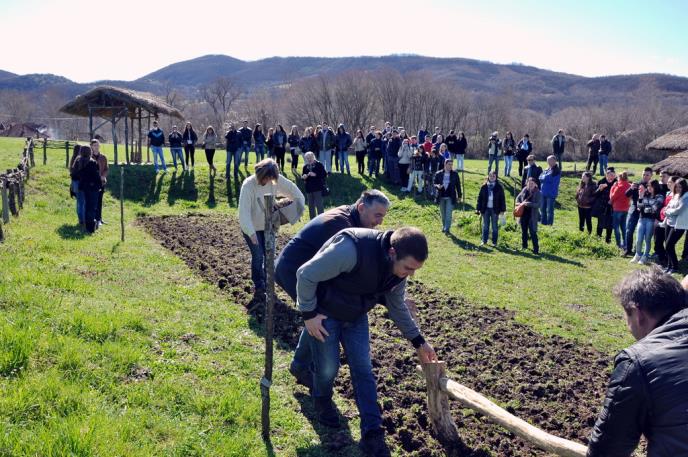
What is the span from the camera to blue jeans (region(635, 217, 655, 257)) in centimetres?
1333

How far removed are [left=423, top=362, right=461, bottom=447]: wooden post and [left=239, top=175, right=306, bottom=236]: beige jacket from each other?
3337 mm

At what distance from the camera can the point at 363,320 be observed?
16.6 ft

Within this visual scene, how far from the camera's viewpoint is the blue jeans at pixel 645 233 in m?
13.3

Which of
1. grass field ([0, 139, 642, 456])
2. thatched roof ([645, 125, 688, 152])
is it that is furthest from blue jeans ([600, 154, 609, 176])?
grass field ([0, 139, 642, 456])

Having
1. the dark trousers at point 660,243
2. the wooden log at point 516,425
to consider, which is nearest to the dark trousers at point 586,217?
the dark trousers at point 660,243

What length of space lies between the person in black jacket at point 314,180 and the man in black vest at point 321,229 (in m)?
9.55

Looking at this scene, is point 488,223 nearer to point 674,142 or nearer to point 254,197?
point 254,197

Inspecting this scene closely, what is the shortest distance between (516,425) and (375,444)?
3.99 ft

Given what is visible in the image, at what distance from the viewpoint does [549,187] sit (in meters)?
17.5

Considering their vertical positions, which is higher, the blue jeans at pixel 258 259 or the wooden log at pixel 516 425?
the blue jeans at pixel 258 259

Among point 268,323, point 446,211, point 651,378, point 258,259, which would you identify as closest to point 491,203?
point 446,211

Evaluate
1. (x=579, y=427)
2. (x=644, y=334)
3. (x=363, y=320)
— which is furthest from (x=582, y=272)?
(x=644, y=334)

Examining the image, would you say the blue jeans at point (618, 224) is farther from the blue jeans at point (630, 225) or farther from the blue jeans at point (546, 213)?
the blue jeans at point (546, 213)

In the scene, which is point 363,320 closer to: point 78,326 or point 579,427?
point 579,427
